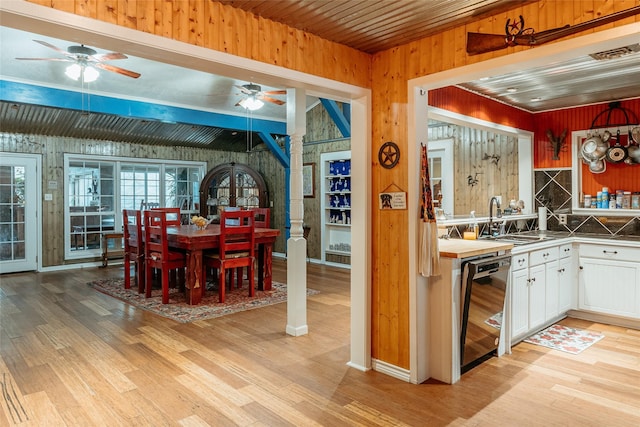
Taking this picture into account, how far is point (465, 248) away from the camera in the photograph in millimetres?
3105

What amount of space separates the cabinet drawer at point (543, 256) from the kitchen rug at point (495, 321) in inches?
28.9

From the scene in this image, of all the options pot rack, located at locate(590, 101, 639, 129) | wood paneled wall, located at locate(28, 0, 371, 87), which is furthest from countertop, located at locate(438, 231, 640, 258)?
wood paneled wall, located at locate(28, 0, 371, 87)

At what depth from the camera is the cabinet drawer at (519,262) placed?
350cm

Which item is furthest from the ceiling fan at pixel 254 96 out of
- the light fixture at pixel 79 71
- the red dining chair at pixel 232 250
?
the light fixture at pixel 79 71

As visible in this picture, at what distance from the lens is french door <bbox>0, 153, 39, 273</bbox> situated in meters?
7.26

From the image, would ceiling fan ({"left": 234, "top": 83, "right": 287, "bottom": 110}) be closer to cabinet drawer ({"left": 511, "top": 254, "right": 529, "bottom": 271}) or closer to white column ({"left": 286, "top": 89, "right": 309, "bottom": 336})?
white column ({"left": 286, "top": 89, "right": 309, "bottom": 336})

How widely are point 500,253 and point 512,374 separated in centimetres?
89

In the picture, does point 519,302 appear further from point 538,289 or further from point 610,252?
point 610,252

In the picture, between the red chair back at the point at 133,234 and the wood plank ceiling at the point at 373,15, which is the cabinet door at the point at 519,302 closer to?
the wood plank ceiling at the point at 373,15

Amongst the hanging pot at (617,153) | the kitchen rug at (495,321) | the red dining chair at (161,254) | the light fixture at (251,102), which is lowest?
the kitchen rug at (495,321)

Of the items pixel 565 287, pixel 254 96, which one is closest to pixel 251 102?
pixel 254 96

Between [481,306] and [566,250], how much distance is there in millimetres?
1851

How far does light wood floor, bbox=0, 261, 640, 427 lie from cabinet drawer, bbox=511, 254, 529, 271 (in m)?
0.69

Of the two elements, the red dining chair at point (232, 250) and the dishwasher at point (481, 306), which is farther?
the red dining chair at point (232, 250)
